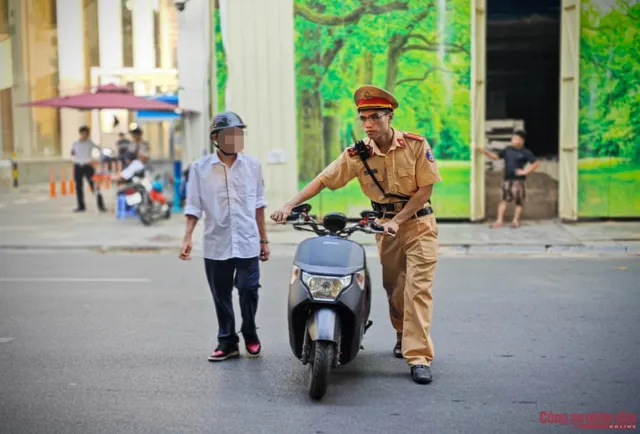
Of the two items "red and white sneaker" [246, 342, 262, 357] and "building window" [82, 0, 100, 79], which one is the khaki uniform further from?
"building window" [82, 0, 100, 79]

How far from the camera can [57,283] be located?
33.8 ft

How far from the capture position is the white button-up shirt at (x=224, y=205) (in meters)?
6.33

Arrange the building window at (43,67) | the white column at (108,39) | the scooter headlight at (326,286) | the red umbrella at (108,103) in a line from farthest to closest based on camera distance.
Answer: the white column at (108,39) → the building window at (43,67) → the red umbrella at (108,103) → the scooter headlight at (326,286)

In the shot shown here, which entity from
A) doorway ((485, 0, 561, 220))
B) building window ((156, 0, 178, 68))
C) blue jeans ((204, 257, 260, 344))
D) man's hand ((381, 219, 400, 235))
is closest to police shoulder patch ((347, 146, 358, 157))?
man's hand ((381, 219, 400, 235))

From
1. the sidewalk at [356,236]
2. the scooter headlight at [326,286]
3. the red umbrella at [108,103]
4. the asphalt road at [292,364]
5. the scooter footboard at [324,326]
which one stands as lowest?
the asphalt road at [292,364]

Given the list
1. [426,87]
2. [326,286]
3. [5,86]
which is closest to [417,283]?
[326,286]

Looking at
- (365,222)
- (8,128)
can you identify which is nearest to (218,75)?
(365,222)

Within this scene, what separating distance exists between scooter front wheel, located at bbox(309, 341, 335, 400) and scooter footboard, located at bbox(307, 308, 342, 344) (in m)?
0.05

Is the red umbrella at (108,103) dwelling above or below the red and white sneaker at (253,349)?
above

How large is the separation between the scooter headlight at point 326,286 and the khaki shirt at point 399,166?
32.1 inches

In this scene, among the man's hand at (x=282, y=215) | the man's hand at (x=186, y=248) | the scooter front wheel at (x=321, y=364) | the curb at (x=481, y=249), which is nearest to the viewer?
the scooter front wheel at (x=321, y=364)

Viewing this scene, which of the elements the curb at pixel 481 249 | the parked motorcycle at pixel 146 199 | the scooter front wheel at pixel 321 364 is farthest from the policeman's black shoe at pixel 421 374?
the parked motorcycle at pixel 146 199

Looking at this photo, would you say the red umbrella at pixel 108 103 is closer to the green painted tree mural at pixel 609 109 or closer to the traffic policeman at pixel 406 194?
the green painted tree mural at pixel 609 109

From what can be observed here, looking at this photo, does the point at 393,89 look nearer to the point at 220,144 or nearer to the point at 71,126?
the point at 220,144
